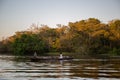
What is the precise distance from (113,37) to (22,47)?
26.2 ft

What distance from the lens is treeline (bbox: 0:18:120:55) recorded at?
27.8 metres

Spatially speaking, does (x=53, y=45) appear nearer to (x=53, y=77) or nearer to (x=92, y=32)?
(x=92, y=32)

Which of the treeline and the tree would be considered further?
the tree

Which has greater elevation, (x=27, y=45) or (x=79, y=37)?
(x=79, y=37)

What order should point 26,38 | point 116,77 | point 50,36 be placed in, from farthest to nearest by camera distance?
1. point 26,38
2. point 50,36
3. point 116,77

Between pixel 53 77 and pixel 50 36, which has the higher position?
pixel 50 36

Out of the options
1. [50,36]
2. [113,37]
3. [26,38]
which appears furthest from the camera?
[26,38]

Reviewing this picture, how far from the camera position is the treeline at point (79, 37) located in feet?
91.1

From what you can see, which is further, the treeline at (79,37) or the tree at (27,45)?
the tree at (27,45)

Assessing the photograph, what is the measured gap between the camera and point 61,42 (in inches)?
1120

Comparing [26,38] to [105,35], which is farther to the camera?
[26,38]

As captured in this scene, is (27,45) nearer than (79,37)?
No

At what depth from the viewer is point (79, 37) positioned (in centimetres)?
2969

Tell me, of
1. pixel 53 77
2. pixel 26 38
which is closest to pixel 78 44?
pixel 26 38
